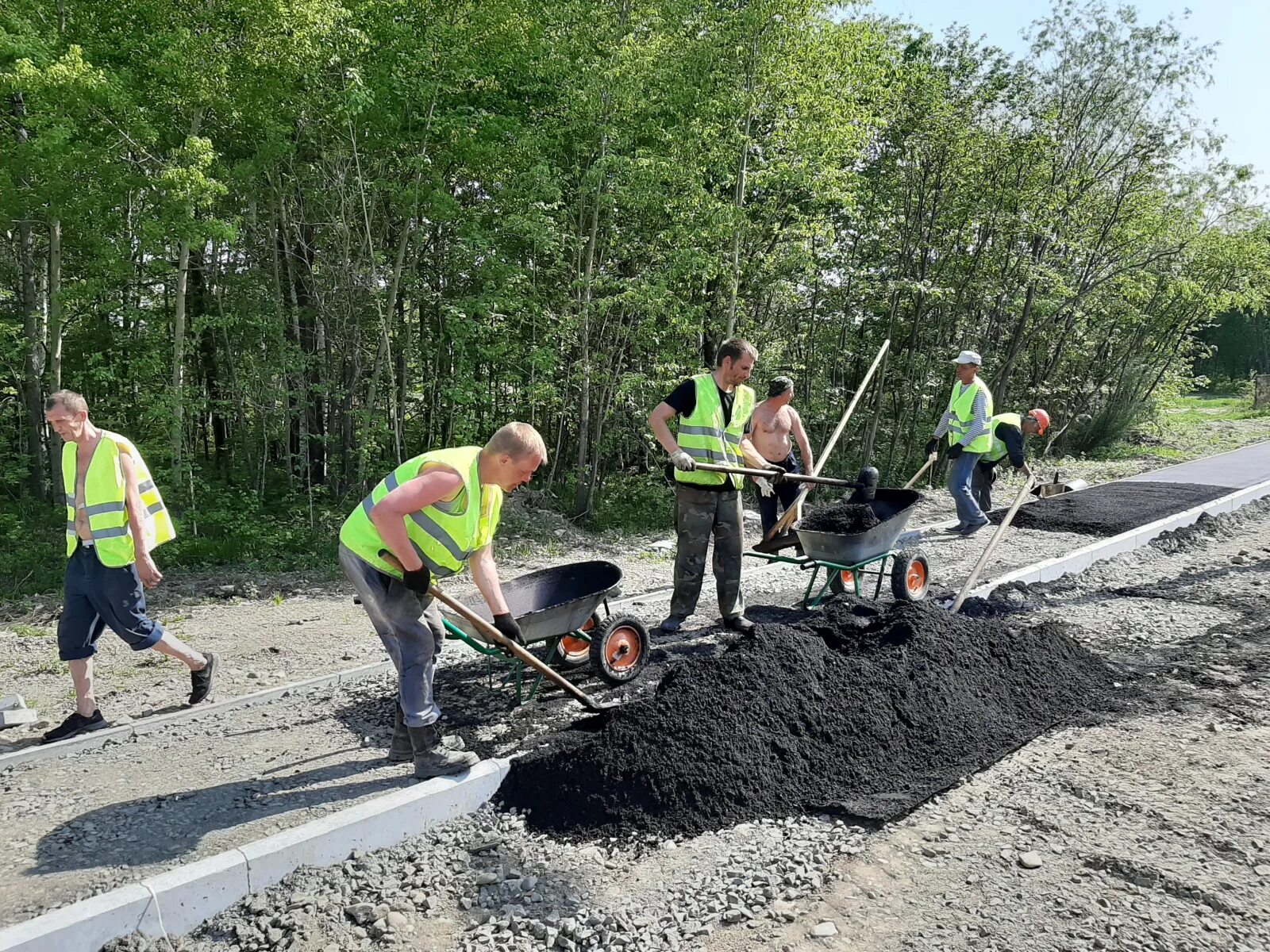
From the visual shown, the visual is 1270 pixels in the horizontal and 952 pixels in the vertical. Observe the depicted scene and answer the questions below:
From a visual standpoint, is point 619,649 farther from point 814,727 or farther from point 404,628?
point 404,628

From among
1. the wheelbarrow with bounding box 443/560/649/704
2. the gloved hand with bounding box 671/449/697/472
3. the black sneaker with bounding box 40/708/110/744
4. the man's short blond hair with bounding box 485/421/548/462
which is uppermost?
the man's short blond hair with bounding box 485/421/548/462

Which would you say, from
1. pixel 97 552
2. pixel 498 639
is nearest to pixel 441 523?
pixel 498 639

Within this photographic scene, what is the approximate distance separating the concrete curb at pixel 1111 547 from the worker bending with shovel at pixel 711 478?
2214 mm

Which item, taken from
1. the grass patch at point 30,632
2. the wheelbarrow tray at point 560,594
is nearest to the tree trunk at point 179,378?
the grass patch at point 30,632

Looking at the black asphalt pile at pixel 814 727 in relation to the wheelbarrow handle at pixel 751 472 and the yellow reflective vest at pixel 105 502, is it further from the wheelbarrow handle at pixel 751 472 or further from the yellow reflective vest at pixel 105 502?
the yellow reflective vest at pixel 105 502

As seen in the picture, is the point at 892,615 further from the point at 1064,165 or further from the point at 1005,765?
the point at 1064,165

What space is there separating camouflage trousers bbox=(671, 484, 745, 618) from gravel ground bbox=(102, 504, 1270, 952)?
2.10 meters

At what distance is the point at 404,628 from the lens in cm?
368

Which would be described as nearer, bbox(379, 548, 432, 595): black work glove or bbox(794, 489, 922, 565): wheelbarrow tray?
bbox(379, 548, 432, 595): black work glove

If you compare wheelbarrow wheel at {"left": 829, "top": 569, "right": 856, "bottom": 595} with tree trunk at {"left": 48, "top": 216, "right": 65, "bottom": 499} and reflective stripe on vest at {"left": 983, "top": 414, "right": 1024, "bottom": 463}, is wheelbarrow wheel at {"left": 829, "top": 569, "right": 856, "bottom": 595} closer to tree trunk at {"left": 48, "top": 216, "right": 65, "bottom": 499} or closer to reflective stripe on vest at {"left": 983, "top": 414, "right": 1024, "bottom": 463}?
reflective stripe on vest at {"left": 983, "top": 414, "right": 1024, "bottom": 463}

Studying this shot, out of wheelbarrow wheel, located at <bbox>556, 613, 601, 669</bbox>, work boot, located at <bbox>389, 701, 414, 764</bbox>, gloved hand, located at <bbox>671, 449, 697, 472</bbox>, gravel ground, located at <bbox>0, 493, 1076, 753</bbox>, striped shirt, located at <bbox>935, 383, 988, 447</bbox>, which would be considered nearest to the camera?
work boot, located at <bbox>389, 701, 414, 764</bbox>

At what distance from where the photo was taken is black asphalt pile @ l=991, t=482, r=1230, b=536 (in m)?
9.39

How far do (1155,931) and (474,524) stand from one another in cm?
279

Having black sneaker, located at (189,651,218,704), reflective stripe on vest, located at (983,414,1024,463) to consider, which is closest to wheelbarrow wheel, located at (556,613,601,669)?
black sneaker, located at (189,651,218,704)
